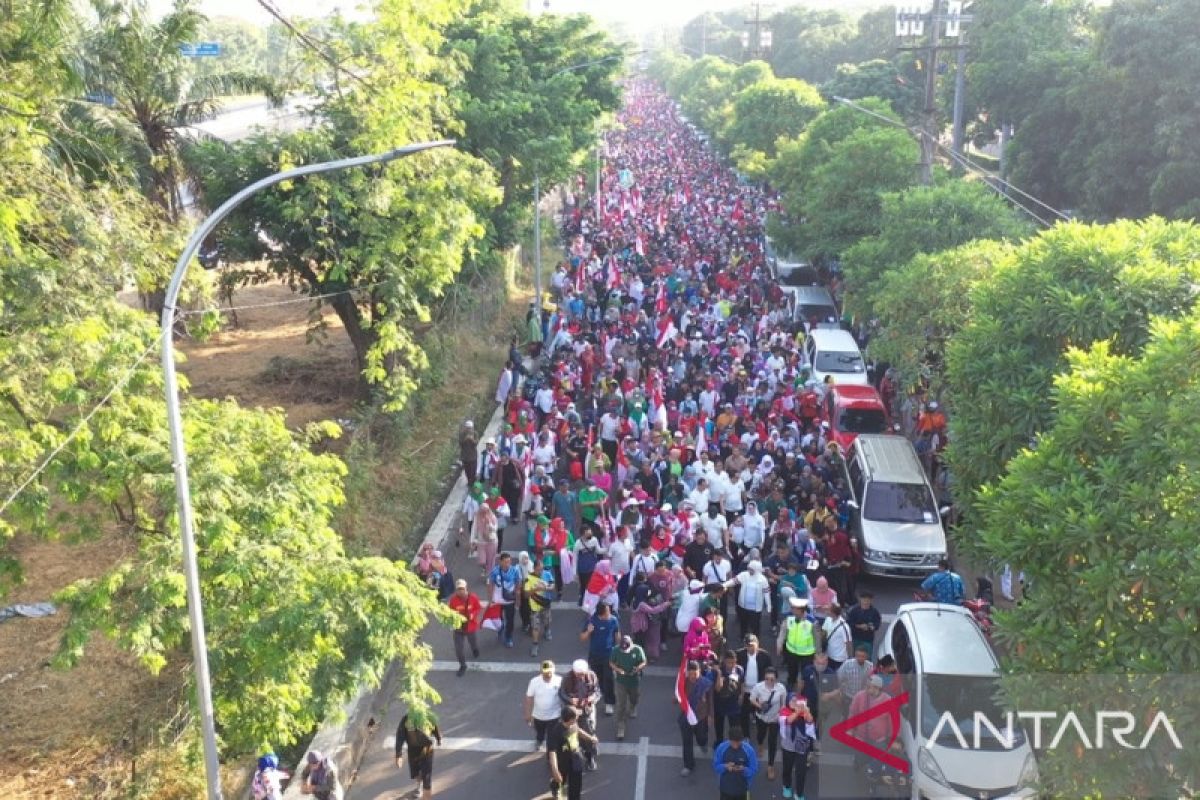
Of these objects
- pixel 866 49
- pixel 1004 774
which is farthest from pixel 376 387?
pixel 866 49

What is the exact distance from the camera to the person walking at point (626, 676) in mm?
10977

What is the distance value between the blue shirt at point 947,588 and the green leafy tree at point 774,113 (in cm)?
3560

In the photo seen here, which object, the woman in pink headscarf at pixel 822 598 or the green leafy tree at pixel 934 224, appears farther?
the green leafy tree at pixel 934 224

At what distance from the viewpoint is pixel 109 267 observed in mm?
10953

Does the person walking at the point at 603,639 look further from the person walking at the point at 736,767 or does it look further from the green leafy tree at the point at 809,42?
the green leafy tree at the point at 809,42

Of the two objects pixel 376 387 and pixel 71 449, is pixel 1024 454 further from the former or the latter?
pixel 376 387

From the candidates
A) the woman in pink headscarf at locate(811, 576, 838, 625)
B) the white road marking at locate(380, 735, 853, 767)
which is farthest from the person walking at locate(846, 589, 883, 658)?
the white road marking at locate(380, 735, 853, 767)

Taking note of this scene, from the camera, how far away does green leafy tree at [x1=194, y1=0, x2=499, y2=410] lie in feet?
56.0

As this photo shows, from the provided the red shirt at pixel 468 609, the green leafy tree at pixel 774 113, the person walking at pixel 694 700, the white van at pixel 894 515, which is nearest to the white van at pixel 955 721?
the person walking at pixel 694 700

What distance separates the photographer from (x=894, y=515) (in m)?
15.0

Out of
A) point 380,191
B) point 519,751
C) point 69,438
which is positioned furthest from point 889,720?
point 380,191

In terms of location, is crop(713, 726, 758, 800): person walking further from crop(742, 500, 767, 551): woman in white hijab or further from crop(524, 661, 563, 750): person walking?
crop(742, 500, 767, 551): woman in white hijab

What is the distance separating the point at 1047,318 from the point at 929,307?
6869mm

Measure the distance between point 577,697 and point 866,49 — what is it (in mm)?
73748
